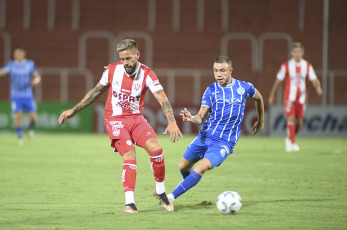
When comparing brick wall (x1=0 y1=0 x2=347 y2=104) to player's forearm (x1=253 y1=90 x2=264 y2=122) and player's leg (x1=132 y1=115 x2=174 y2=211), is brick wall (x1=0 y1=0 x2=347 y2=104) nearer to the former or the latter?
player's forearm (x1=253 y1=90 x2=264 y2=122)

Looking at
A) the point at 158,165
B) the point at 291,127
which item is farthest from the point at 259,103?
the point at 291,127

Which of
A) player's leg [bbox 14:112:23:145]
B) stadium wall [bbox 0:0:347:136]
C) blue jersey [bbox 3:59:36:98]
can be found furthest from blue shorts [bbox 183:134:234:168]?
stadium wall [bbox 0:0:347:136]

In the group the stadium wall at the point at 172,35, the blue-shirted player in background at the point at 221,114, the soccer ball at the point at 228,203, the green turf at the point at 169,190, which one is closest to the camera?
the green turf at the point at 169,190

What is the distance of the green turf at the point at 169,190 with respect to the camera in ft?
19.6

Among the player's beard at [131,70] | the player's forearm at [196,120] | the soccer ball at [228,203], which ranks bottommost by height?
the soccer ball at [228,203]

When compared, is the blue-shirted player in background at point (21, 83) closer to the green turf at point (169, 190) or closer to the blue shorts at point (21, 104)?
the blue shorts at point (21, 104)

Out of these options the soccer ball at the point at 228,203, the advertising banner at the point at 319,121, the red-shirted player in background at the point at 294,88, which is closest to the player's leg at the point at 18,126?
the red-shirted player in background at the point at 294,88

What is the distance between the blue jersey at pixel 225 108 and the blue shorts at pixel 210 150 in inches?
2.8

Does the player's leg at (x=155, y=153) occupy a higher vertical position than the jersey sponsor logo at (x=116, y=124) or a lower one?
lower

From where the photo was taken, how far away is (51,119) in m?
21.1

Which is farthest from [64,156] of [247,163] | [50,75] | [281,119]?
[50,75]

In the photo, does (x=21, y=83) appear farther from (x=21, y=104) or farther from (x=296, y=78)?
(x=296, y=78)

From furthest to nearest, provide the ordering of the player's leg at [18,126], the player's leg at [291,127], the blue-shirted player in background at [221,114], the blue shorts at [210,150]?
the player's leg at [18,126]
the player's leg at [291,127]
the blue-shirted player in background at [221,114]
the blue shorts at [210,150]

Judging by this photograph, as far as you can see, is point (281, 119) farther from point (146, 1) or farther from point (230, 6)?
point (146, 1)
